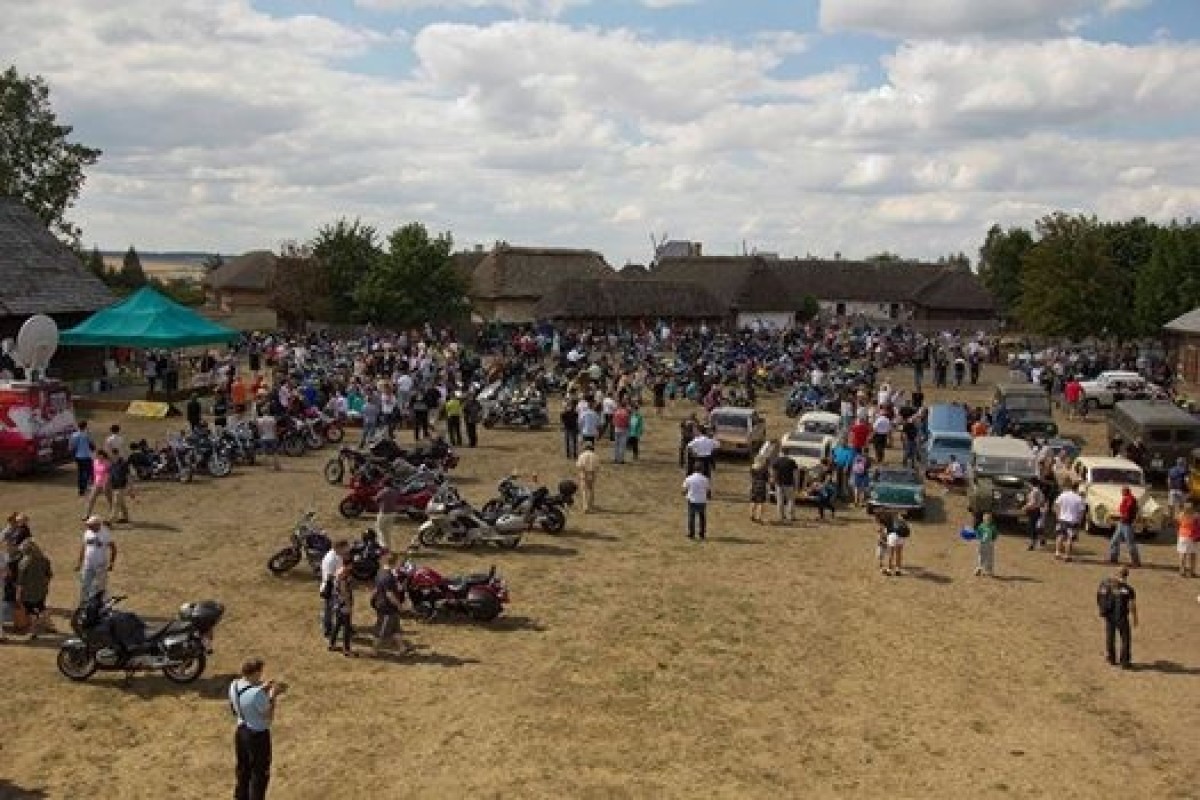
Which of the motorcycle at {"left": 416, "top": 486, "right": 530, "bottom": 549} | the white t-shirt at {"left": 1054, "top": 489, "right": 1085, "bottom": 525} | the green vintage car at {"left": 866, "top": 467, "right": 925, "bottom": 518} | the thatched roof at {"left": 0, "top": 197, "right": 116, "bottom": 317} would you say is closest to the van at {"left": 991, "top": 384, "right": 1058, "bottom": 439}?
the green vintage car at {"left": 866, "top": 467, "right": 925, "bottom": 518}

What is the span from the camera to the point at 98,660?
45.0 ft

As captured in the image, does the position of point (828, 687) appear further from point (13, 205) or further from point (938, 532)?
point (13, 205)

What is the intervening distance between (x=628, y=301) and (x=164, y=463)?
40.3 metres

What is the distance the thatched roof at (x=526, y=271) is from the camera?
72.3m

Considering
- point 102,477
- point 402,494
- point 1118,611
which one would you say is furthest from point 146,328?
point 1118,611

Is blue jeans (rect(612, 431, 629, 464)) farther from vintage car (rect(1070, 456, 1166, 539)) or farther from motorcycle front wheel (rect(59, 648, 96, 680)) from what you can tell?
motorcycle front wheel (rect(59, 648, 96, 680))

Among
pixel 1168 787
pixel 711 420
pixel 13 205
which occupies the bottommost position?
pixel 1168 787

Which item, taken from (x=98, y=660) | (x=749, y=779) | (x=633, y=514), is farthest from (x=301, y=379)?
(x=749, y=779)

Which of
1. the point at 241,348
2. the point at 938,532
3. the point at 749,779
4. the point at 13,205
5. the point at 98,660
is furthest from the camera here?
the point at 241,348

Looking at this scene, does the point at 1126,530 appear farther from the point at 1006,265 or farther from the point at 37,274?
the point at 1006,265

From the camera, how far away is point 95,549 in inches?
608

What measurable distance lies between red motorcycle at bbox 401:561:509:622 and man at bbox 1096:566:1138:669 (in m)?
8.40

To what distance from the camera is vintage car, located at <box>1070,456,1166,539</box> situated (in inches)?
939

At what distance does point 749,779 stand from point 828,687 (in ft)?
10.2
